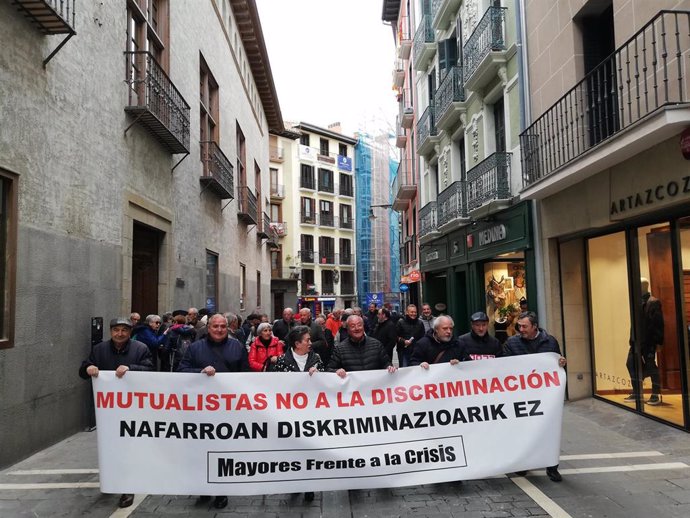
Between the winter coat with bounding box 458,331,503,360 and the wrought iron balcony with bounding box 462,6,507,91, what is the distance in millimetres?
7649

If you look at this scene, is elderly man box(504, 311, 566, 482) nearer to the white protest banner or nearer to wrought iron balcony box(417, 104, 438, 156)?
the white protest banner

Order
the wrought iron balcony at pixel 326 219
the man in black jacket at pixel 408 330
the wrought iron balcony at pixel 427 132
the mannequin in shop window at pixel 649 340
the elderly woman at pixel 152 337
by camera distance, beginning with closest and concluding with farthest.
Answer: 1. the mannequin in shop window at pixel 649 340
2. the elderly woman at pixel 152 337
3. the man in black jacket at pixel 408 330
4. the wrought iron balcony at pixel 427 132
5. the wrought iron balcony at pixel 326 219

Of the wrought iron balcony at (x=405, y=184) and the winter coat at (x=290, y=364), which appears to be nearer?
the winter coat at (x=290, y=364)

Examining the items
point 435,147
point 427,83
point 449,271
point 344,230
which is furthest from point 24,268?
point 344,230

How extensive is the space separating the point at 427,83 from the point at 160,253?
12591 millimetres

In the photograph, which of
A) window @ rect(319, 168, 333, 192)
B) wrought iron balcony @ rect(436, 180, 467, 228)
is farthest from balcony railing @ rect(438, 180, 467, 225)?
window @ rect(319, 168, 333, 192)

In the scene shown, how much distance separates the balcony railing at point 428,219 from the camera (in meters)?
18.3

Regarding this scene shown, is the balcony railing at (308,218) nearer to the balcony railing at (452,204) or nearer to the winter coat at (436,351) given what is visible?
the balcony railing at (452,204)

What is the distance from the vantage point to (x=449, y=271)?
17516mm

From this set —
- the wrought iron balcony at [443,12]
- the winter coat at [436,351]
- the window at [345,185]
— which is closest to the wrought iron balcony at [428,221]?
the wrought iron balcony at [443,12]

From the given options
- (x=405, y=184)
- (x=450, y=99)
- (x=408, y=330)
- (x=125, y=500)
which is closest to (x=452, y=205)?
(x=450, y=99)

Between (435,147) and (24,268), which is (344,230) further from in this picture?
(24,268)

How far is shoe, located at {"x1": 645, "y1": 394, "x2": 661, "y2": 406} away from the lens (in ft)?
24.5

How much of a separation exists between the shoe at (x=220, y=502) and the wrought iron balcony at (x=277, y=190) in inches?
1590
